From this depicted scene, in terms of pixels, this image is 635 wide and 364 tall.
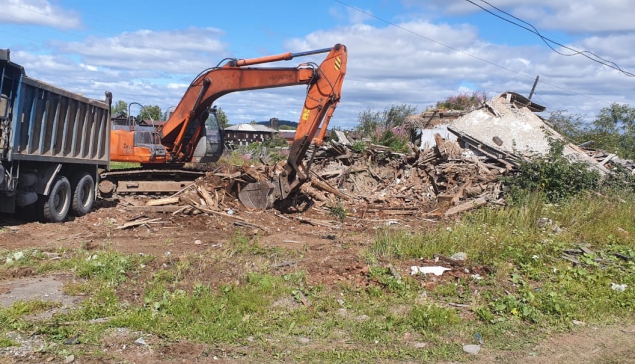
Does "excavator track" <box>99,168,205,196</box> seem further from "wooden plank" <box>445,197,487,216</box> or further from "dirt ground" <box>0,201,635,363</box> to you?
"wooden plank" <box>445,197,487,216</box>

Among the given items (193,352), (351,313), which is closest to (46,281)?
(193,352)

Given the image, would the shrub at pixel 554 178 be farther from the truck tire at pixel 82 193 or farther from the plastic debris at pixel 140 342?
the plastic debris at pixel 140 342

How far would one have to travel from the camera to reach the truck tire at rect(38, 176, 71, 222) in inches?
481

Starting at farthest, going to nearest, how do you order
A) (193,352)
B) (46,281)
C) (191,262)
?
1. (191,262)
2. (46,281)
3. (193,352)

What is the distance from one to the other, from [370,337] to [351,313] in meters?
0.80

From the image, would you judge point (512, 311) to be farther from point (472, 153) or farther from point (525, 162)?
point (472, 153)

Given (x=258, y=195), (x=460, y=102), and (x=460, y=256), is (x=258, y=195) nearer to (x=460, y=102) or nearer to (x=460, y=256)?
(x=460, y=256)

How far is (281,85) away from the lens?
15.2m

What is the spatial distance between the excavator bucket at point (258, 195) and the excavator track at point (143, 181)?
240 cm

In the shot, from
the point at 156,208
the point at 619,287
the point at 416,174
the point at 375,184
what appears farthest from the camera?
the point at 375,184

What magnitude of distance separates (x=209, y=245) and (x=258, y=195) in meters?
4.61

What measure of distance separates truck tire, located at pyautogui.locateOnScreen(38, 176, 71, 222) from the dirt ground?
0.31 meters

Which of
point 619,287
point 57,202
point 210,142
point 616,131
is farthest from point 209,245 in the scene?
point 616,131

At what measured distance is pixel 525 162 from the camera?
16938 mm
